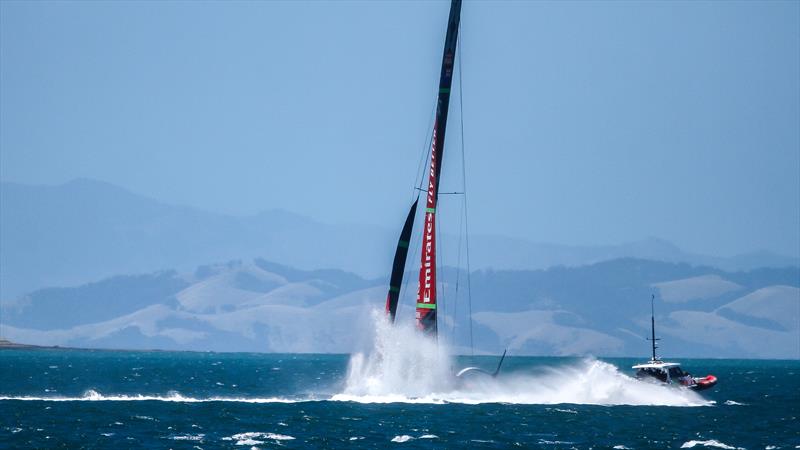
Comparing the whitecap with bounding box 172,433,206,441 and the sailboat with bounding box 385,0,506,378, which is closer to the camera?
the whitecap with bounding box 172,433,206,441

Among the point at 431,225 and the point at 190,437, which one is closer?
the point at 190,437

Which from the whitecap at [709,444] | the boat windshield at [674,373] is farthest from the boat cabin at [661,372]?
the whitecap at [709,444]

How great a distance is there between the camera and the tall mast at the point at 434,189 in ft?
254

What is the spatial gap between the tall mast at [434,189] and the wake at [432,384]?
1555 mm

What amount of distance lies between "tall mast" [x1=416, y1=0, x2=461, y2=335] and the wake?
1.56 m

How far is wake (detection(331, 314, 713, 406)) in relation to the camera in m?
76.8

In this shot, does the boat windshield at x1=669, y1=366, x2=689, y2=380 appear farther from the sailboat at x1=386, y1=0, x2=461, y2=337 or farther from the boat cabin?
the sailboat at x1=386, y1=0, x2=461, y2=337

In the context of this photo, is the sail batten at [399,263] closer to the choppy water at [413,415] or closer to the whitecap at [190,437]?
the choppy water at [413,415]

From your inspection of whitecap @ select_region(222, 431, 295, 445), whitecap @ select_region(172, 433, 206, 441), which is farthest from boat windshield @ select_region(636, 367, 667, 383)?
whitecap @ select_region(172, 433, 206, 441)

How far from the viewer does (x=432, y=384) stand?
7762 cm

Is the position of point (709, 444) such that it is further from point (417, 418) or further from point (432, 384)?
point (432, 384)

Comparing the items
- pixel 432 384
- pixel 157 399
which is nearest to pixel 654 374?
pixel 432 384

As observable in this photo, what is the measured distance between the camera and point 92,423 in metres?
68.0

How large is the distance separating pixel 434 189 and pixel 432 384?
1098cm
